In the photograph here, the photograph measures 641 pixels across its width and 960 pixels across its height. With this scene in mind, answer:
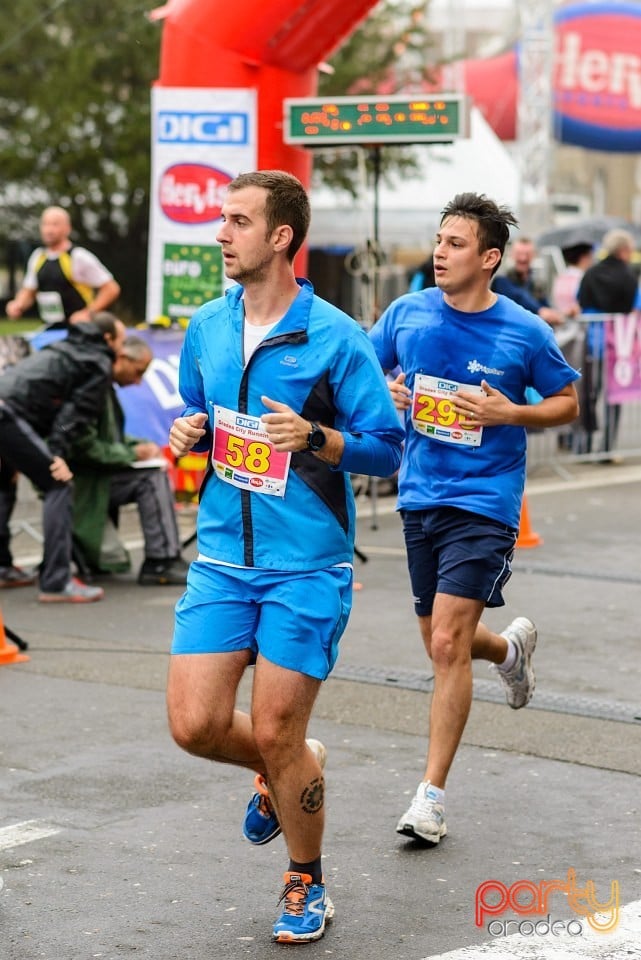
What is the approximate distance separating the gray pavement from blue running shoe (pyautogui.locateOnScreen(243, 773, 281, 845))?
0.18 meters

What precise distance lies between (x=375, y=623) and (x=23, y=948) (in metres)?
4.64

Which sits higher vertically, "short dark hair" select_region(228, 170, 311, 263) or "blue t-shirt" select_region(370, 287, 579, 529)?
"short dark hair" select_region(228, 170, 311, 263)

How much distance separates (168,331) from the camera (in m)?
12.3

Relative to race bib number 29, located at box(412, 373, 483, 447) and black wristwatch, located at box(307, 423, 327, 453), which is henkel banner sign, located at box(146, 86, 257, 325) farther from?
black wristwatch, located at box(307, 423, 327, 453)

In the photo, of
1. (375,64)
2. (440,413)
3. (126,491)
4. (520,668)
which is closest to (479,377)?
(440,413)

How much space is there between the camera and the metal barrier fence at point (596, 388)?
1501 centimetres

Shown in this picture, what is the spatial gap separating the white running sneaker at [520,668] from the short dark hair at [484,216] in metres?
1.32

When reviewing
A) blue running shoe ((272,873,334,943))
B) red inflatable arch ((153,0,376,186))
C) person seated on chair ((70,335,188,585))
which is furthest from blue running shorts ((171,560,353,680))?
red inflatable arch ((153,0,376,186))

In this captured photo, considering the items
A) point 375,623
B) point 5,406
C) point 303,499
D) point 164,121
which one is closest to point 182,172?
point 164,121

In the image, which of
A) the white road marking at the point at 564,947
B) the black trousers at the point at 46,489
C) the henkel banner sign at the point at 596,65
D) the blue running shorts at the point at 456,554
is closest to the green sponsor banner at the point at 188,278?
the black trousers at the point at 46,489

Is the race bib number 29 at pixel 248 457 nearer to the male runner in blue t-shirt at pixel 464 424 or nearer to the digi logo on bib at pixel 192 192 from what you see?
the male runner in blue t-shirt at pixel 464 424

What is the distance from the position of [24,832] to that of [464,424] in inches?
75.8

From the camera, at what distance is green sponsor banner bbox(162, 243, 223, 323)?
12508 millimetres

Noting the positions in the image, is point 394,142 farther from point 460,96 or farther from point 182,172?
point 182,172
